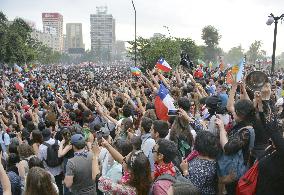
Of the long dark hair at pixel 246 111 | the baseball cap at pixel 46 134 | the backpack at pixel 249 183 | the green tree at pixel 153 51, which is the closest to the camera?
the backpack at pixel 249 183

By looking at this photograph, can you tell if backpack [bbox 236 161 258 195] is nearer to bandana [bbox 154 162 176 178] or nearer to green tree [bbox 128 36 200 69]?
bandana [bbox 154 162 176 178]

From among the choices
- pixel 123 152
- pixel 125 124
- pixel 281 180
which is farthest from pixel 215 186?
pixel 125 124

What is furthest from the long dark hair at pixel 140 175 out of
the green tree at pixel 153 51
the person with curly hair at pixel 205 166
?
the green tree at pixel 153 51

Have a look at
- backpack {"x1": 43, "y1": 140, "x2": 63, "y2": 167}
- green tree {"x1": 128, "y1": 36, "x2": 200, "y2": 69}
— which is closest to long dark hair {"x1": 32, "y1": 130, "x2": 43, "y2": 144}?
backpack {"x1": 43, "y1": 140, "x2": 63, "y2": 167}

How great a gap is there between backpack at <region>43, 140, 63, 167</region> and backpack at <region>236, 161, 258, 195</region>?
3.74 meters

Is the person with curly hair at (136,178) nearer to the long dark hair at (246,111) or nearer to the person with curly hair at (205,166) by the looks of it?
the person with curly hair at (205,166)

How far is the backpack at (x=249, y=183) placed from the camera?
3783mm

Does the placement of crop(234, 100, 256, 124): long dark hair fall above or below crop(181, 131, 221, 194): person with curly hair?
above

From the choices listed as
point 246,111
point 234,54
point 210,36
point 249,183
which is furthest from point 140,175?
point 234,54

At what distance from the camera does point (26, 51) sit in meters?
60.9

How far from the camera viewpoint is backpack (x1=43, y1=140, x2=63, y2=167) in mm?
6649

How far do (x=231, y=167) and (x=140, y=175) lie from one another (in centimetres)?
110

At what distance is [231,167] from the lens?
13.7 feet

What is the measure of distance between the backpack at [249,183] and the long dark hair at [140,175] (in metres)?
Result: 0.94
